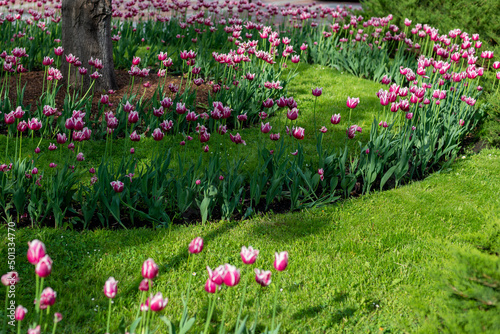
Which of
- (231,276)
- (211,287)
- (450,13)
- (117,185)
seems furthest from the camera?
(450,13)

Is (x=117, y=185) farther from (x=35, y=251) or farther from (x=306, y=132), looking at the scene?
(x=306, y=132)

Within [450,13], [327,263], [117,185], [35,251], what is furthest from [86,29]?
[450,13]

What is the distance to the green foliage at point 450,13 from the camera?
841 cm

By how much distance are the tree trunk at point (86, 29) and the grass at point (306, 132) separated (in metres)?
1.73

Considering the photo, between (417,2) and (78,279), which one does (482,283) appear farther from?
(417,2)

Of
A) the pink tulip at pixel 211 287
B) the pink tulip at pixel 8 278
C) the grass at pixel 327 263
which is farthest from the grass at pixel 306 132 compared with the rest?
the pink tulip at pixel 211 287

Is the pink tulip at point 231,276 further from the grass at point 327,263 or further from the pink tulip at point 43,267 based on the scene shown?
the grass at point 327,263

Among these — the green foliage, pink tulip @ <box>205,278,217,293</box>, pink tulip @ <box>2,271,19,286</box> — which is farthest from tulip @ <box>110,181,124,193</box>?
the green foliage

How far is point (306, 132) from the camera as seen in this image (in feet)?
20.4

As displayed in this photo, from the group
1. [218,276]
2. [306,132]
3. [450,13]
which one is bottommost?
[306,132]

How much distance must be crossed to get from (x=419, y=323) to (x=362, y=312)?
37 cm

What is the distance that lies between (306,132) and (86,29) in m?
3.31

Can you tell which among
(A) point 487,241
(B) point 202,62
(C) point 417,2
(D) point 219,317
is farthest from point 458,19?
(D) point 219,317

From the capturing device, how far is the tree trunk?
6480 millimetres
